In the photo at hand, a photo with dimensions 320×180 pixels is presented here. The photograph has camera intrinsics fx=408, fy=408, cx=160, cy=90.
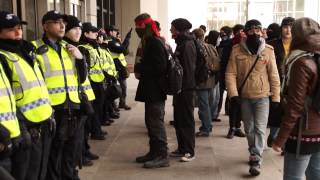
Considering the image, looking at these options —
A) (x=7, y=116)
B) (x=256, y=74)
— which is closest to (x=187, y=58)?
(x=256, y=74)

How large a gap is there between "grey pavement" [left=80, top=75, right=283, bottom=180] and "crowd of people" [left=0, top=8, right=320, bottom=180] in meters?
0.16

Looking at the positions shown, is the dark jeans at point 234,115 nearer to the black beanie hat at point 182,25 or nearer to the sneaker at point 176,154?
the sneaker at point 176,154

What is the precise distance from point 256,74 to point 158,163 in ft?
5.83

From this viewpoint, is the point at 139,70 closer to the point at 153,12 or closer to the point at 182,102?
the point at 182,102

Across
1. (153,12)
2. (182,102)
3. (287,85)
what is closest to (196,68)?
(182,102)

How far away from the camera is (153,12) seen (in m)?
15.4

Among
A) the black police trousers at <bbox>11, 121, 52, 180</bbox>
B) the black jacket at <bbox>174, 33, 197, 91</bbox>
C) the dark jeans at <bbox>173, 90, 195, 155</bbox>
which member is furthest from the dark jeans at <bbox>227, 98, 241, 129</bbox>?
the black police trousers at <bbox>11, 121, 52, 180</bbox>

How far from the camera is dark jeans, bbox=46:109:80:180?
13.6 ft

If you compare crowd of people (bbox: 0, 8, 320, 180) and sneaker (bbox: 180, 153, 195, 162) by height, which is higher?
crowd of people (bbox: 0, 8, 320, 180)

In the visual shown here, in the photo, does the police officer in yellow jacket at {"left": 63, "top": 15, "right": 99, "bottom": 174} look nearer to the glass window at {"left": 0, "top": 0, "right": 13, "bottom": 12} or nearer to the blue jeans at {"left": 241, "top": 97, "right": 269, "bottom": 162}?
the glass window at {"left": 0, "top": 0, "right": 13, "bottom": 12}

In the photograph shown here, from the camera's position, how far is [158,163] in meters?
5.59

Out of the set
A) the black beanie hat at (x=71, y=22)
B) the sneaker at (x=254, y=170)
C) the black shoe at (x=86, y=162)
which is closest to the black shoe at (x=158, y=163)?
the black shoe at (x=86, y=162)

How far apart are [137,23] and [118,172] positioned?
201 cm

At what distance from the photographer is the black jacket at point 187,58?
5715 millimetres
